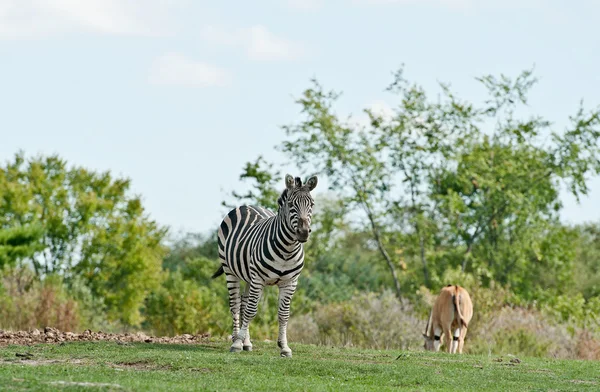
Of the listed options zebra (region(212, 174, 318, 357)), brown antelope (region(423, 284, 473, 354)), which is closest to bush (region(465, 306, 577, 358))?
brown antelope (region(423, 284, 473, 354))

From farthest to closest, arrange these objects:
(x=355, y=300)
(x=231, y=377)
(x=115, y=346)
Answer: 1. (x=355, y=300)
2. (x=115, y=346)
3. (x=231, y=377)

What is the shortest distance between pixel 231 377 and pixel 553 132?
22.2 m

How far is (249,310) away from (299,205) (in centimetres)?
217

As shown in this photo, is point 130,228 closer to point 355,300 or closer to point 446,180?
point 446,180

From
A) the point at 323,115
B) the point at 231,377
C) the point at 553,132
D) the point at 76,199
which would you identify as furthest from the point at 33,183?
the point at 231,377

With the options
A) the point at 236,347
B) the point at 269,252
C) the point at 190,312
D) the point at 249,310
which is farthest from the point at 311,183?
the point at 190,312

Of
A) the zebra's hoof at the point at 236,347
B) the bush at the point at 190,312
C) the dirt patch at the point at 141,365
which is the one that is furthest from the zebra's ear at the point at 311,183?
the bush at the point at 190,312

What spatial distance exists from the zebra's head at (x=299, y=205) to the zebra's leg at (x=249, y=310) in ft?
4.53

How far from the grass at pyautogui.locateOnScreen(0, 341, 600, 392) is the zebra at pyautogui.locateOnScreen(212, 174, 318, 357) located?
0.63 metres

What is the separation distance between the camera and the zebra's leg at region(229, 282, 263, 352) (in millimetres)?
13750

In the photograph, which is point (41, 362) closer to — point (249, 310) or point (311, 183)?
point (249, 310)

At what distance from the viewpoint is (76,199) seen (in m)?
38.9

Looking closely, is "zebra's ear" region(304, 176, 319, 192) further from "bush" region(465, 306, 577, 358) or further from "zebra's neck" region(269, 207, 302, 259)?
"bush" region(465, 306, 577, 358)

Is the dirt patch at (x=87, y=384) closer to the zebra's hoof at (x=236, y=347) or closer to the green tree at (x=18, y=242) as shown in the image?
the zebra's hoof at (x=236, y=347)
